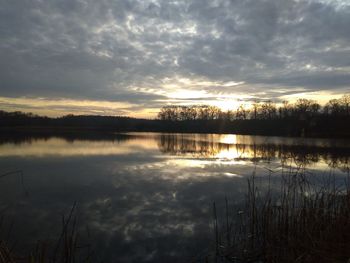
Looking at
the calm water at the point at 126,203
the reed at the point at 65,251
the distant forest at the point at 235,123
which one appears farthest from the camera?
the distant forest at the point at 235,123

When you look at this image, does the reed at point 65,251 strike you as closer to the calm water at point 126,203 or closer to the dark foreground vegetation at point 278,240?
the dark foreground vegetation at point 278,240

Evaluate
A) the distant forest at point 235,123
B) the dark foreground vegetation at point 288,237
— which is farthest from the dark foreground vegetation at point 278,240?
the distant forest at point 235,123

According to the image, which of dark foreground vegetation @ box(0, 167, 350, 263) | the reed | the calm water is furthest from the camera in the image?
the calm water

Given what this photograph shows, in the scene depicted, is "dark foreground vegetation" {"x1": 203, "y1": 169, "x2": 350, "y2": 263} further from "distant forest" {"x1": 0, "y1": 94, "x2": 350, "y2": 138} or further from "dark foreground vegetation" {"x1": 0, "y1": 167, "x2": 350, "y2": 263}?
"distant forest" {"x1": 0, "y1": 94, "x2": 350, "y2": 138}

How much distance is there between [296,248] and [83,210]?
5.14 meters

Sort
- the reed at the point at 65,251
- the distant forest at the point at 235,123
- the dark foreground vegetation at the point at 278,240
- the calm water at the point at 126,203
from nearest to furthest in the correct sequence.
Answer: the reed at the point at 65,251 < the dark foreground vegetation at the point at 278,240 < the calm water at the point at 126,203 < the distant forest at the point at 235,123

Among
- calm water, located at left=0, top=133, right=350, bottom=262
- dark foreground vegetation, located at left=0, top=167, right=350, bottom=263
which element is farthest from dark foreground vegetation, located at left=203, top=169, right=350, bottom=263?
calm water, located at left=0, top=133, right=350, bottom=262

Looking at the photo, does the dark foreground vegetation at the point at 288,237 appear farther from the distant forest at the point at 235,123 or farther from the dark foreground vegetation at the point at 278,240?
the distant forest at the point at 235,123

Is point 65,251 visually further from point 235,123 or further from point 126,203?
point 235,123

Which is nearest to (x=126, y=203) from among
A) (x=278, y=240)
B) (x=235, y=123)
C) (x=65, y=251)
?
(x=278, y=240)

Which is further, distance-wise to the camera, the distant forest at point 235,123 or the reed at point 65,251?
the distant forest at point 235,123

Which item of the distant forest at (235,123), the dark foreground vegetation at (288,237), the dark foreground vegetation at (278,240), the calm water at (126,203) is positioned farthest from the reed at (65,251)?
the distant forest at (235,123)

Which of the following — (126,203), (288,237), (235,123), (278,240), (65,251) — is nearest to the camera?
(65,251)

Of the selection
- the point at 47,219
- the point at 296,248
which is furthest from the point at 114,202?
the point at 296,248
